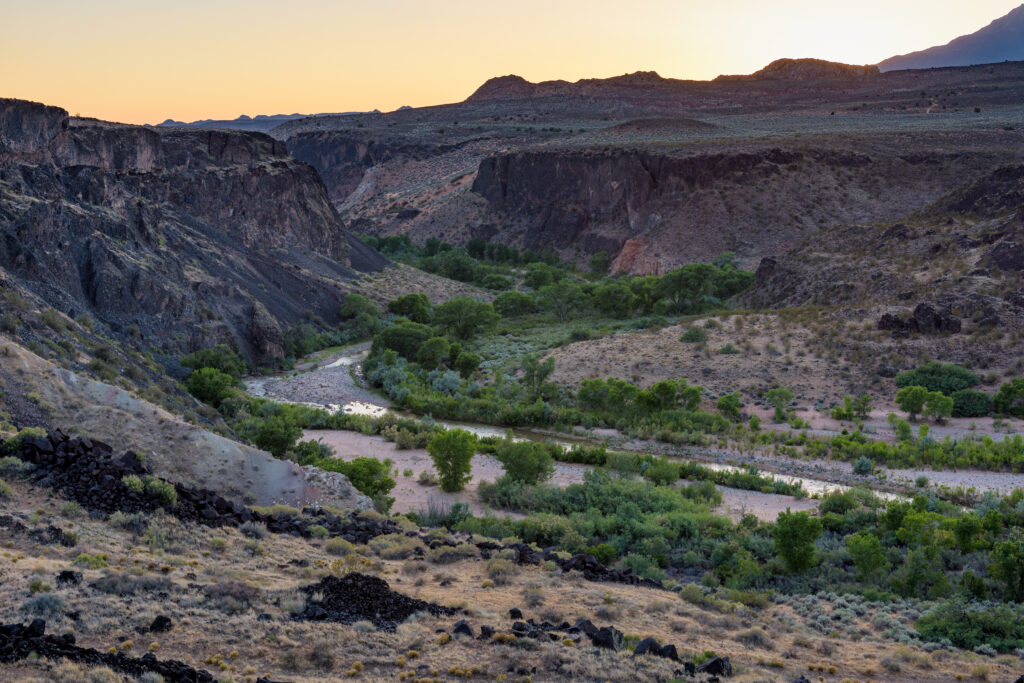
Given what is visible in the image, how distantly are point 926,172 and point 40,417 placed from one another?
76.9 metres

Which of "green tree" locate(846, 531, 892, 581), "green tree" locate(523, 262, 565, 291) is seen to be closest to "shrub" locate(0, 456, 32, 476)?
"green tree" locate(846, 531, 892, 581)

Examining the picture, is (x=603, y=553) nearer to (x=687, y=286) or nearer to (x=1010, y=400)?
(x=1010, y=400)

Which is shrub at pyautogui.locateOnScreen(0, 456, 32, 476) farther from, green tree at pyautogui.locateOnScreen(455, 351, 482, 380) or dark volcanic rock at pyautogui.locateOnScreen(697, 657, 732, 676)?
green tree at pyautogui.locateOnScreen(455, 351, 482, 380)

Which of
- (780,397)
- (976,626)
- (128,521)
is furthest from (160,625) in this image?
(780,397)

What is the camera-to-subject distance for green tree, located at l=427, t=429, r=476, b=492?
24.2 m

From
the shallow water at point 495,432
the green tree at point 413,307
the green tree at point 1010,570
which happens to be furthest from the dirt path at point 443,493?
the green tree at point 413,307

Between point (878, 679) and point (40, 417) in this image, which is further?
point (40, 417)

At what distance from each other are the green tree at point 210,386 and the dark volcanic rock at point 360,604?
833 inches

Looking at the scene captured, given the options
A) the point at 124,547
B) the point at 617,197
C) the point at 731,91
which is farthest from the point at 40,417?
the point at 731,91

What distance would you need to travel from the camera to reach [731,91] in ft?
558

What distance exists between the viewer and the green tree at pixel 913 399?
31.4 metres

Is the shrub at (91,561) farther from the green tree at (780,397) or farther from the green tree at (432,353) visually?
the green tree at (432,353)

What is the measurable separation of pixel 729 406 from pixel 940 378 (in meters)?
8.73

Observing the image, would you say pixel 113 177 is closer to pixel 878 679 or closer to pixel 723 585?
pixel 723 585
